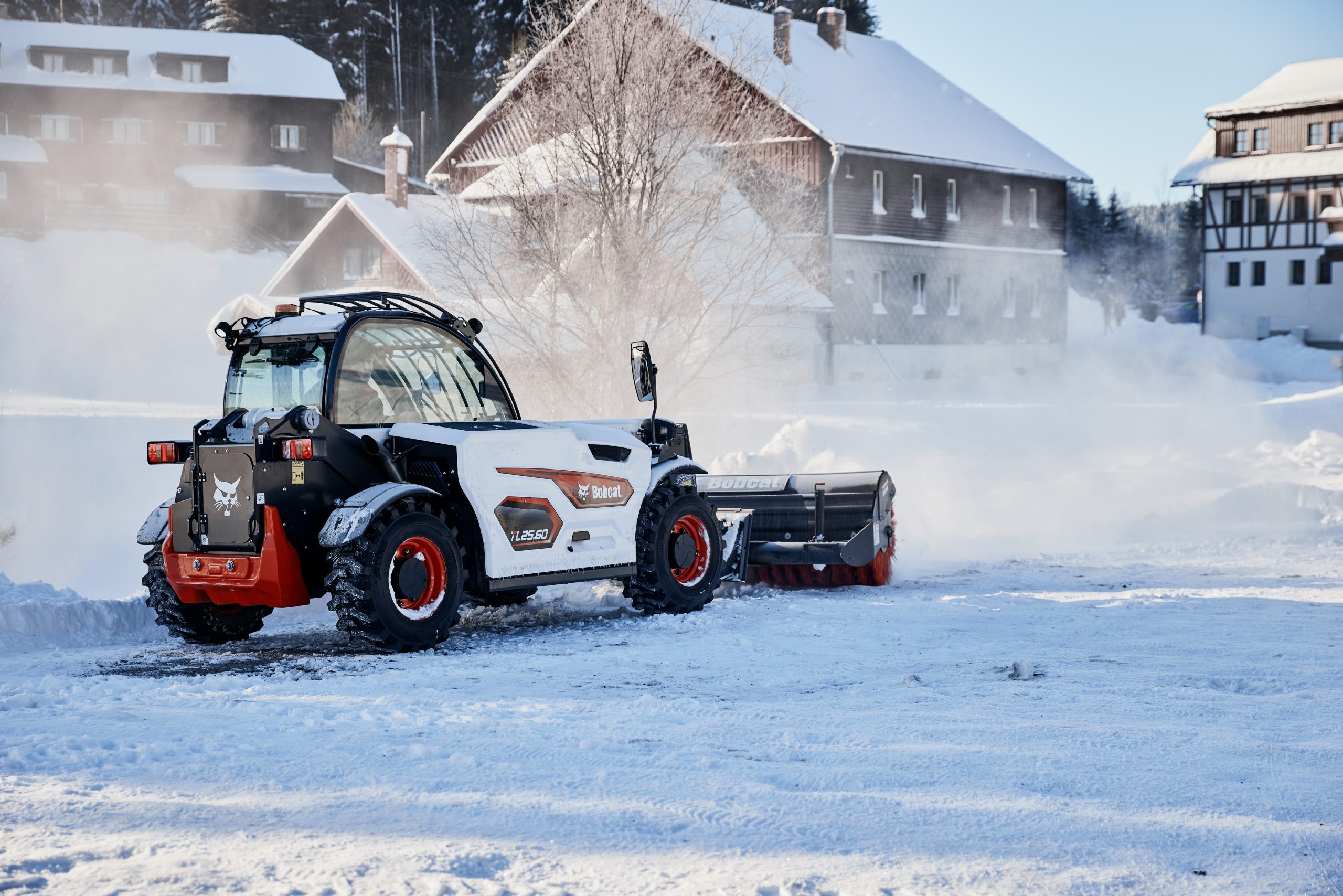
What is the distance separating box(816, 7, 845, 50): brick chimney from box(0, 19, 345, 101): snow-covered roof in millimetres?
24910

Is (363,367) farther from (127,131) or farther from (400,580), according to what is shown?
(127,131)

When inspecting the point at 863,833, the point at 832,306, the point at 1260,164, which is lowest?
the point at 863,833

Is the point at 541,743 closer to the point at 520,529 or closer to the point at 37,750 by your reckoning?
the point at 37,750

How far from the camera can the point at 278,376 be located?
8.45 metres

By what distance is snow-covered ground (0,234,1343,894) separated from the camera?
423 cm

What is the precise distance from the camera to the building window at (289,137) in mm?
59469

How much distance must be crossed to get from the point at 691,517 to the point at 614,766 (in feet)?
15.7

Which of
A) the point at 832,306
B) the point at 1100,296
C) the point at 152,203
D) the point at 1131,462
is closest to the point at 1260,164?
the point at 832,306

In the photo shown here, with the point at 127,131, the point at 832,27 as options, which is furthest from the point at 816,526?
the point at 127,131

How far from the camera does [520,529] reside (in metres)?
8.51

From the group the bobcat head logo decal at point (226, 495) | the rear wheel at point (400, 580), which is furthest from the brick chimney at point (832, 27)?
the bobcat head logo decal at point (226, 495)

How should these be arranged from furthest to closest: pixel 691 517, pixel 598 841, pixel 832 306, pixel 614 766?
pixel 832 306, pixel 691 517, pixel 614 766, pixel 598 841

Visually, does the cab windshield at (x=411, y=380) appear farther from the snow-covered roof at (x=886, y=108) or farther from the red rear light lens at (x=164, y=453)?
the snow-covered roof at (x=886, y=108)

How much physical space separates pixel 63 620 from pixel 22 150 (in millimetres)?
52645
